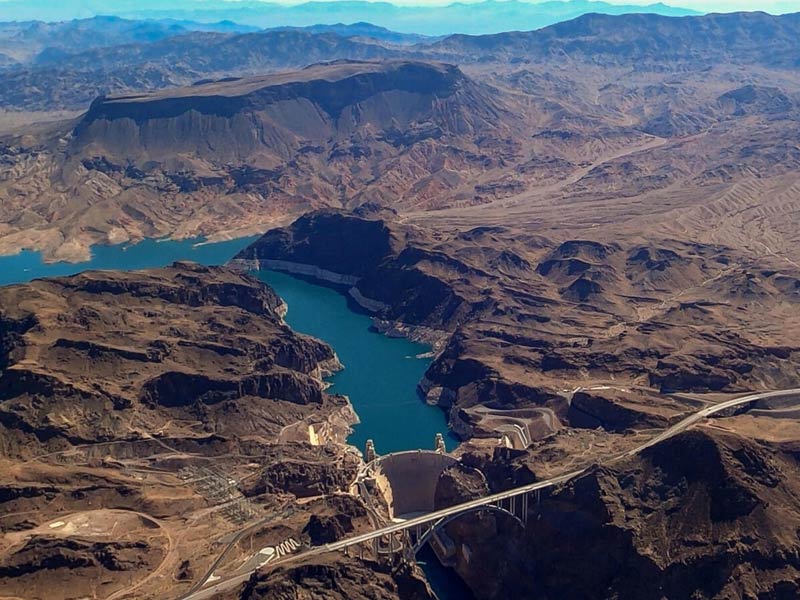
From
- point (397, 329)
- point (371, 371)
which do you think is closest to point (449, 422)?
point (371, 371)

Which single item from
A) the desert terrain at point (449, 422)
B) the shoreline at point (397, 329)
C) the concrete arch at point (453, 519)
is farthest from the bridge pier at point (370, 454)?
the shoreline at point (397, 329)

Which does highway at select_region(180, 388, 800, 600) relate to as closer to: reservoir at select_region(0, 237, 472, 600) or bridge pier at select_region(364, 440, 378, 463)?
reservoir at select_region(0, 237, 472, 600)

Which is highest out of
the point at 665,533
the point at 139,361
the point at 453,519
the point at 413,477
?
the point at 665,533

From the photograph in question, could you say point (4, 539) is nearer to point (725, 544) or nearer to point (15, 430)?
point (15, 430)

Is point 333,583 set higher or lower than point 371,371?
higher

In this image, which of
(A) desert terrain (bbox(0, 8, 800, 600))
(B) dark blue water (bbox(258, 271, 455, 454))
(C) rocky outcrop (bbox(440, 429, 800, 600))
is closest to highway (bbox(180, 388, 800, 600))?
(A) desert terrain (bbox(0, 8, 800, 600))

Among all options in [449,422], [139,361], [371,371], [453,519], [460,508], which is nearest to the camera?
[460,508]

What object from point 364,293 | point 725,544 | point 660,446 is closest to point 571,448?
point 660,446

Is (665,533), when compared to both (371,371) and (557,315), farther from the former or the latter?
(557,315)
